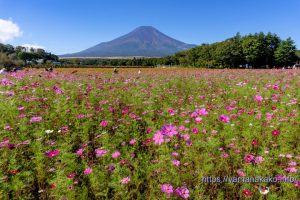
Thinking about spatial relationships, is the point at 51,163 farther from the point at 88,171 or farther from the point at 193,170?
the point at 193,170

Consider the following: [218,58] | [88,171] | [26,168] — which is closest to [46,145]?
[26,168]

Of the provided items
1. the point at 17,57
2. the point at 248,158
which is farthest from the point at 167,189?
the point at 17,57

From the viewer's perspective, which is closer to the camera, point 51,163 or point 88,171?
point 88,171

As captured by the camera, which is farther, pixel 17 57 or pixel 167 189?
pixel 17 57

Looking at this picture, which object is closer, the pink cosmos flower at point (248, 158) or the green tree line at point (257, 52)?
the pink cosmos flower at point (248, 158)

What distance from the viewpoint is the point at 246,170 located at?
2.45 m

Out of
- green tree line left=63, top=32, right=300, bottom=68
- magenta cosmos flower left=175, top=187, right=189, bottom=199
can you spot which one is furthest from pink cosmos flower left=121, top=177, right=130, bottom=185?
green tree line left=63, top=32, right=300, bottom=68

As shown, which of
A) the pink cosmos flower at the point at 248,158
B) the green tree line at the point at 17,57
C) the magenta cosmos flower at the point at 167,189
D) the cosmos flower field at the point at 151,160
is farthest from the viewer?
the green tree line at the point at 17,57

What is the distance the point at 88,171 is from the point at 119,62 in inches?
4938

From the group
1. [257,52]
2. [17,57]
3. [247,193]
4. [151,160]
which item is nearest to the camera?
→ [247,193]

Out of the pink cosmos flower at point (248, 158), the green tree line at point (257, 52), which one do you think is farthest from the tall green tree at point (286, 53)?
the pink cosmos flower at point (248, 158)

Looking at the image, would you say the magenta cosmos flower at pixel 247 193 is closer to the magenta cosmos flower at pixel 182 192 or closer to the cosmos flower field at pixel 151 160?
the cosmos flower field at pixel 151 160

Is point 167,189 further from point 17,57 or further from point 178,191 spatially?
point 17,57

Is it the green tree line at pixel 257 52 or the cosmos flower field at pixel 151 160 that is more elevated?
the green tree line at pixel 257 52
